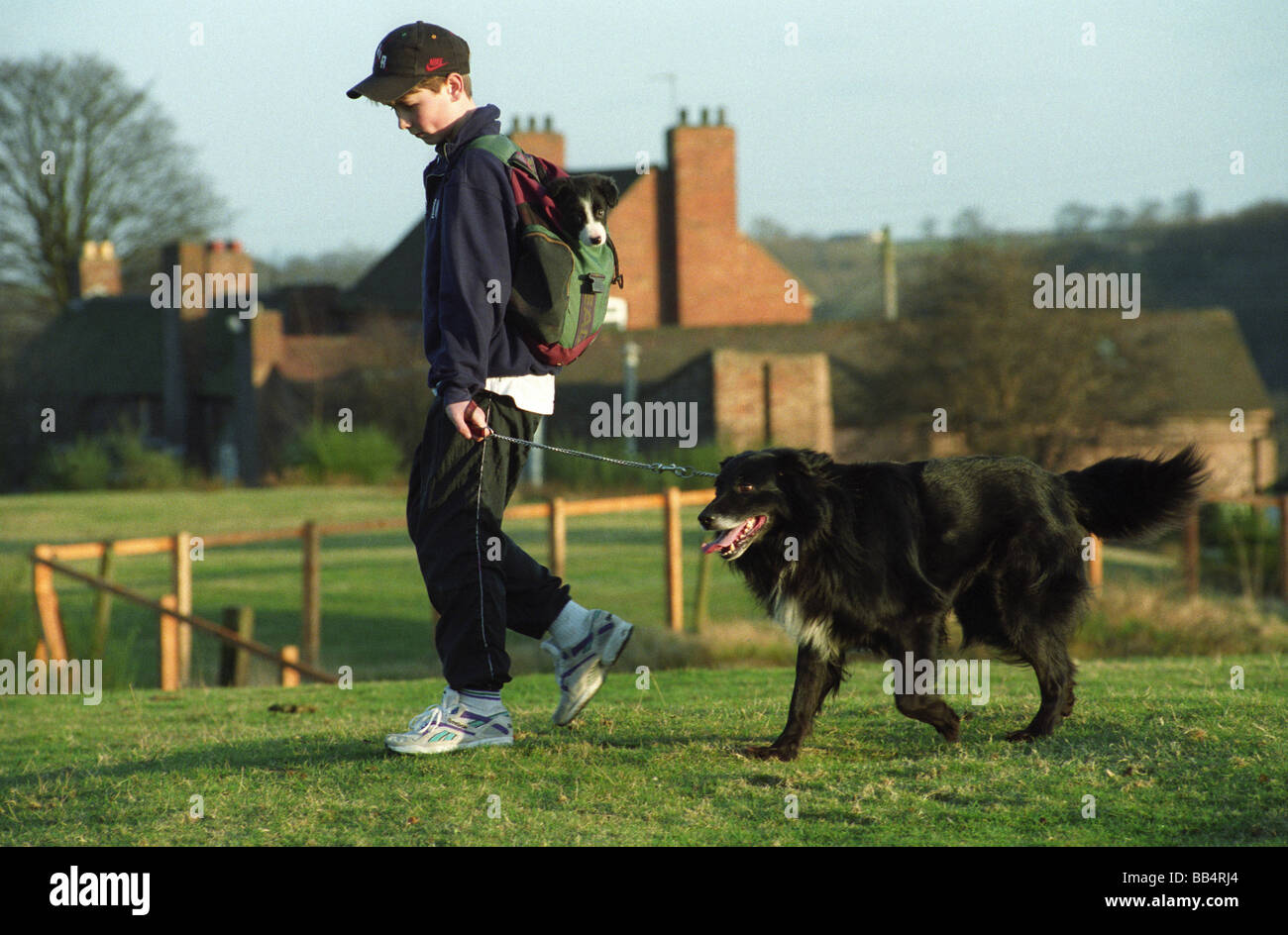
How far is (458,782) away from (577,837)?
677mm

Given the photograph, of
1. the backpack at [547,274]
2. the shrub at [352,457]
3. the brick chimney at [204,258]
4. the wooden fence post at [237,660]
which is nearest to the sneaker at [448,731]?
the backpack at [547,274]

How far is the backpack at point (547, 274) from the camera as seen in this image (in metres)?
4.61

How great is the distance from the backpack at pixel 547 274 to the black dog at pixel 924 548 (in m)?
0.77

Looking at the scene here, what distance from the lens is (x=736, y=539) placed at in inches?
188

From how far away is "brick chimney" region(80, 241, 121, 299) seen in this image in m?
47.8

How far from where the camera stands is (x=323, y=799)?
4.37 m

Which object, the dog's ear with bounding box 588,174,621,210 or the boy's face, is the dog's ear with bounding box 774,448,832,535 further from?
the boy's face

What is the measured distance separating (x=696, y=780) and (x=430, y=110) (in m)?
2.46

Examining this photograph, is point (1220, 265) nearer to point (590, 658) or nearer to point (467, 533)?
point (590, 658)

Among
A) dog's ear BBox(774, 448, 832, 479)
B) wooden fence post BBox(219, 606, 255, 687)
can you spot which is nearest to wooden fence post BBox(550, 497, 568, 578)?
wooden fence post BBox(219, 606, 255, 687)

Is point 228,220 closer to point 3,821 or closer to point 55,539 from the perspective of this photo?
point 55,539

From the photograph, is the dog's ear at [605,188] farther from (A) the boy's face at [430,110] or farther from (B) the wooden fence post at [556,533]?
(B) the wooden fence post at [556,533]
